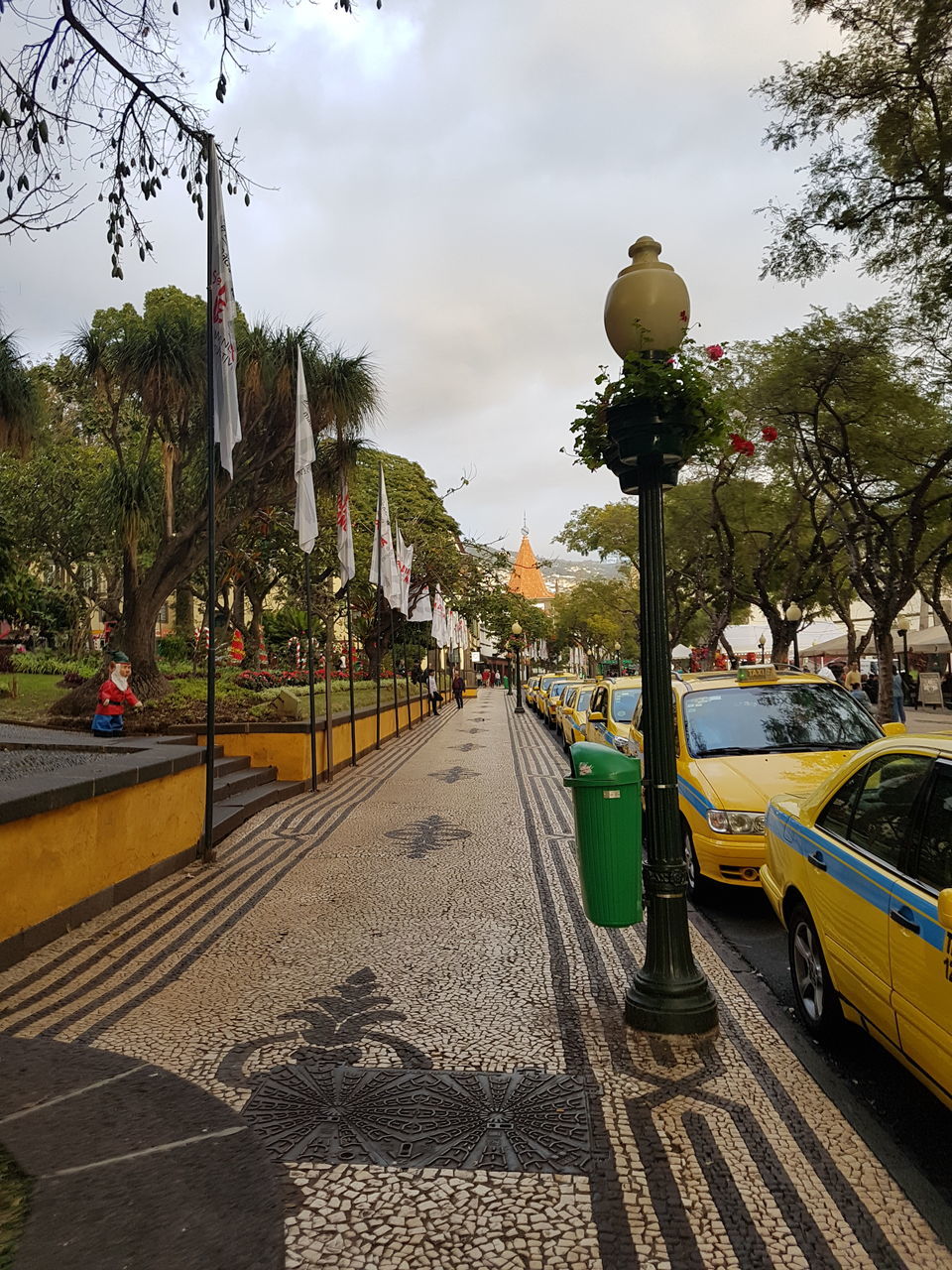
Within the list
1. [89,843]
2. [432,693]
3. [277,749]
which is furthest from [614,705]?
[432,693]

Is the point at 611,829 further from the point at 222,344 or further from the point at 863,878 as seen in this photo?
the point at 222,344

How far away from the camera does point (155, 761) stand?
22.3 ft

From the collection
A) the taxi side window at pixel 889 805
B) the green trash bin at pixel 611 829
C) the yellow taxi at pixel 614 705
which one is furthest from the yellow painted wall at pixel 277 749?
the taxi side window at pixel 889 805

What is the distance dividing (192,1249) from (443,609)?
1054 inches

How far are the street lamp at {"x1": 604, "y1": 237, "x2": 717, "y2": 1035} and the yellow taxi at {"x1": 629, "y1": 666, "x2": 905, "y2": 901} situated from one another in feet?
3.24

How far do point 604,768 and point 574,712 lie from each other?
14592 mm

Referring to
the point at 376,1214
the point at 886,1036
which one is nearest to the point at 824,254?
the point at 886,1036

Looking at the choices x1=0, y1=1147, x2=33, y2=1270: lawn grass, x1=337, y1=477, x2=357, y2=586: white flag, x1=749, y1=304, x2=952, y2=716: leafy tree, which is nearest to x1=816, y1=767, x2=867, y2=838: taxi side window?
x1=0, y1=1147, x2=33, y2=1270: lawn grass

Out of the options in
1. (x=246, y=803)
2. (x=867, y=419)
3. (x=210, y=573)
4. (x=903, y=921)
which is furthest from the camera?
(x=867, y=419)

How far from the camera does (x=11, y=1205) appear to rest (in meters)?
2.59

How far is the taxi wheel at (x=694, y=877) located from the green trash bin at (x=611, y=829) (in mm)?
2171

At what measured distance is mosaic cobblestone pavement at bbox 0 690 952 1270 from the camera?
257cm

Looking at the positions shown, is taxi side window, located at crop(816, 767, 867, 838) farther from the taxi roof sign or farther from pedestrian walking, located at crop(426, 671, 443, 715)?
pedestrian walking, located at crop(426, 671, 443, 715)

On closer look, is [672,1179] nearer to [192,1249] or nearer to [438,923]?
[192,1249]
